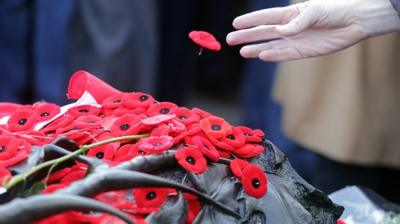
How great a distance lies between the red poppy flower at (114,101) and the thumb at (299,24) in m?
0.23

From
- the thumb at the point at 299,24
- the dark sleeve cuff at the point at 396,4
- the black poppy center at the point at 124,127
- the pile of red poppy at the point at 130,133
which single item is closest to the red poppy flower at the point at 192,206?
the pile of red poppy at the point at 130,133

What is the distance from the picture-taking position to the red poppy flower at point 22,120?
0.73 m

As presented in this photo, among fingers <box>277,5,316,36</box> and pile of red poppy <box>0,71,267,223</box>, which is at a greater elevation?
fingers <box>277,5,316,36</box>

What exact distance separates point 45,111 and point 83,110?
43mm

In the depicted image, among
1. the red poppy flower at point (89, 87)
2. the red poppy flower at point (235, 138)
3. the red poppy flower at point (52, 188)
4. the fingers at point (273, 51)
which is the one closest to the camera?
the red poppy flower at point (52, 188)

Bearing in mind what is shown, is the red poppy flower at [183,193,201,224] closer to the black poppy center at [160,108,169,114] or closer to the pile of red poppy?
the pile of red poppy

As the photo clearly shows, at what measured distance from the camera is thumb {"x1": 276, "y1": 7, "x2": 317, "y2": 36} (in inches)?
34.2

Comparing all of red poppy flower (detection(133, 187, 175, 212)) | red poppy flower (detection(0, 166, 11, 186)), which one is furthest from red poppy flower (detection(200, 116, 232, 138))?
red poppy flower (detection(0, 166, 11, 186))

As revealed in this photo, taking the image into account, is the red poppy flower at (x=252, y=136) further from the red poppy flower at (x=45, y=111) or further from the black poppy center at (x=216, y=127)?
the red poppy flower at (x=45, y=111)

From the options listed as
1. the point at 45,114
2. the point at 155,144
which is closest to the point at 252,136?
the point at 155,144

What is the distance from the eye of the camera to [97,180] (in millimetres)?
583

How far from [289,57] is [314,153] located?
84 cm

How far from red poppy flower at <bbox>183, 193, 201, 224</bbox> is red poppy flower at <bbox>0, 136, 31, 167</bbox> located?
0.16 metres

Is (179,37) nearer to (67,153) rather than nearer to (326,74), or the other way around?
(326,74)
